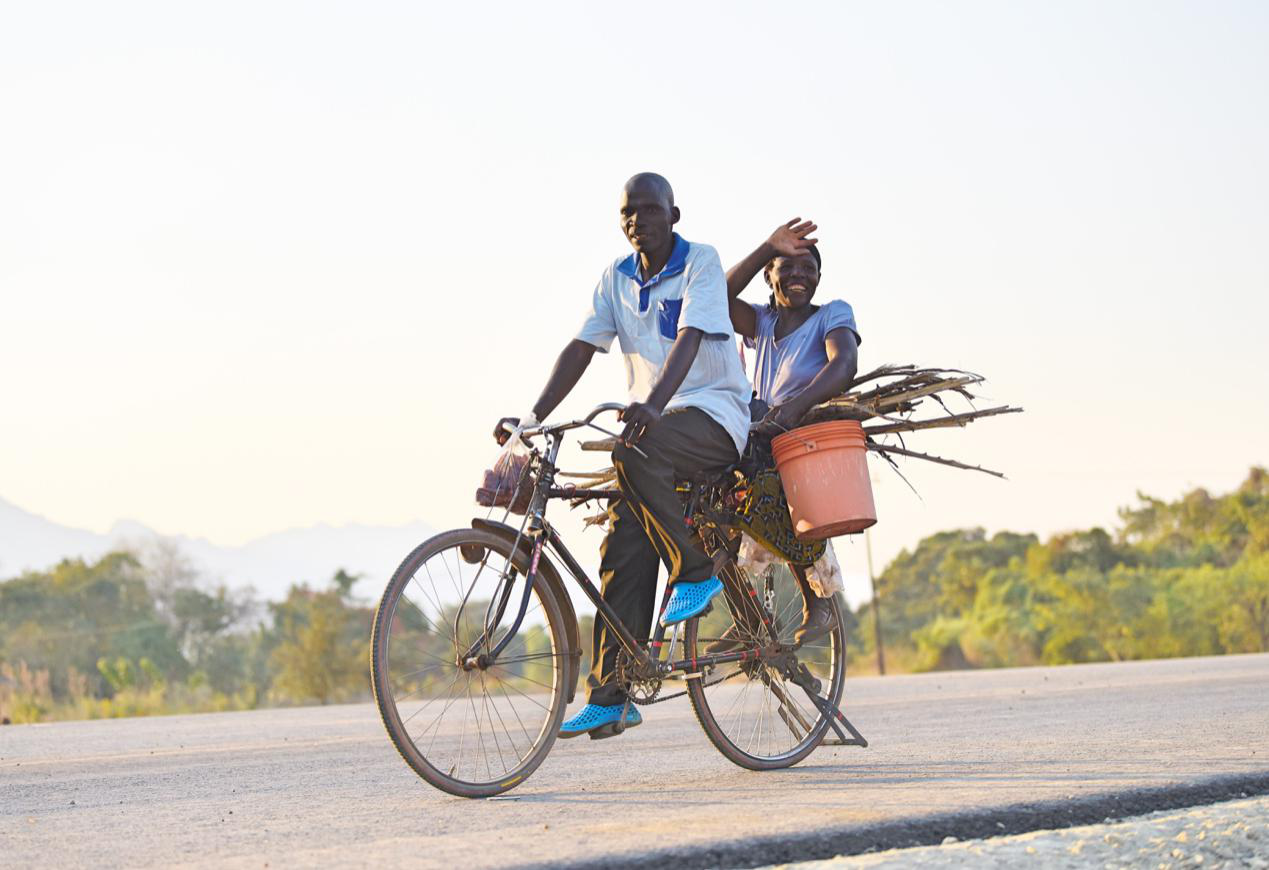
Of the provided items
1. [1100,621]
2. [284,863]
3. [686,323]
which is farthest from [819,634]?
[1100,621]

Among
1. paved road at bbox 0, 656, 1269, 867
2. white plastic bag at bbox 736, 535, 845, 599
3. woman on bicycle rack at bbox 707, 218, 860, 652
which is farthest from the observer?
white plastic bag at bbox 736, 535, 845, 599

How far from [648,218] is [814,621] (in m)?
1.93

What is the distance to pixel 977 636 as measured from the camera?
169ft

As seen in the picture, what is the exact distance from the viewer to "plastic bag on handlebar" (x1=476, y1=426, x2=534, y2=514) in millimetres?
5688

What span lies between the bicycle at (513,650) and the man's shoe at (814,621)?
45 cm

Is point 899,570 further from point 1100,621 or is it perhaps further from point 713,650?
point 713,650

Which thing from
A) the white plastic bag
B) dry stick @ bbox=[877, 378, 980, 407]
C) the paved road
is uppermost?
dry stick @ bbox=[877, 378, 980, 407]

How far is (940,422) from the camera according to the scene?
655 centimetres

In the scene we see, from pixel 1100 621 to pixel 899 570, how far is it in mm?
19576

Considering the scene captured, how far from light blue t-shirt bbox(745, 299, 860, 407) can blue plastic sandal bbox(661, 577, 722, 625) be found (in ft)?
3.56

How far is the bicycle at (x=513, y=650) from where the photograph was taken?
Result: 530cm

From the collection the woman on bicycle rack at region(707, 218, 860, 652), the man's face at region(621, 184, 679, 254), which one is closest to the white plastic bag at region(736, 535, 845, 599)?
the woman on bicycle rack at region(707, 218, 860, 652)

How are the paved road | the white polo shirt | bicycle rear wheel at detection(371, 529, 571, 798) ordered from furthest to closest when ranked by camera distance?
the white polo shirt
bicycle rear wheel at detection(371, 529, 571, 798)
the paved road

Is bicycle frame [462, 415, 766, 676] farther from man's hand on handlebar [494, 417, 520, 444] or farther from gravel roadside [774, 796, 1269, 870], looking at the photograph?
gravel roadside [774, 796, 1269, 870]
